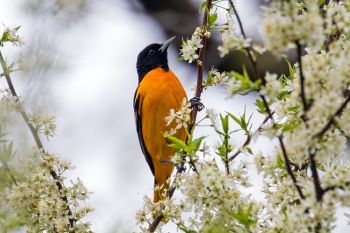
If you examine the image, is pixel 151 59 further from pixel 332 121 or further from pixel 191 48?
pixel 332 121

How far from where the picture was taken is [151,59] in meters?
5.20

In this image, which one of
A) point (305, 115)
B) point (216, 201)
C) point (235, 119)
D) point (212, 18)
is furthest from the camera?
point (212, 18)

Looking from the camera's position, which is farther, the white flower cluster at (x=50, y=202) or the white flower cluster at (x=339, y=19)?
the white flower cluster at (x=50, y=202)

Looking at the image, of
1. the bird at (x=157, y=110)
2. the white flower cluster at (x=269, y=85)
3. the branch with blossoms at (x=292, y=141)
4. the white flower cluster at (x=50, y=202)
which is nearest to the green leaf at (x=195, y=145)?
the branch with blossoms at (x=292, y=141)

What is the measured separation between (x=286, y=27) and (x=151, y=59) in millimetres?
4102

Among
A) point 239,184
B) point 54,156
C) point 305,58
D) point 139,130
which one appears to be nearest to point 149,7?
point 139,130

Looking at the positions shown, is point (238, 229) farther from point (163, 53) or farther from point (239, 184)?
point (163, 53)

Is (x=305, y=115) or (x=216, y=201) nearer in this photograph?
(x=305, y=115)

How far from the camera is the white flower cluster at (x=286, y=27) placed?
1.12 metres

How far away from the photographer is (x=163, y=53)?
5168mm

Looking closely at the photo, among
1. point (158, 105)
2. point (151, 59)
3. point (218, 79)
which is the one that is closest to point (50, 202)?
point (218, 79)

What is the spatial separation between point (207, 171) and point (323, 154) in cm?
35

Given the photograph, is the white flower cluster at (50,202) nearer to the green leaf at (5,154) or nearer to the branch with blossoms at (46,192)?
the branch with blossoms at (46,192)

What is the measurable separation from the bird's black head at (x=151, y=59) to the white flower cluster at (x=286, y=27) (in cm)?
398
